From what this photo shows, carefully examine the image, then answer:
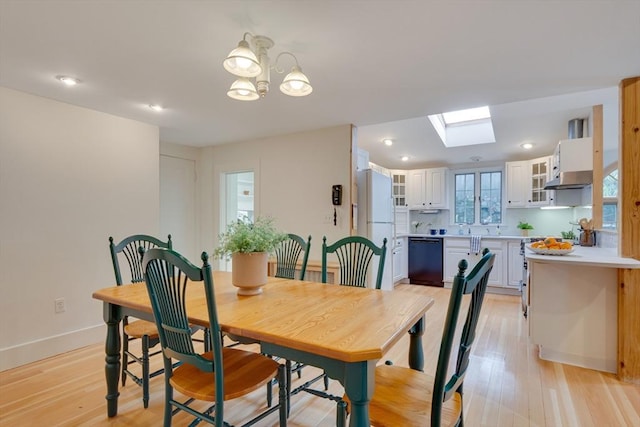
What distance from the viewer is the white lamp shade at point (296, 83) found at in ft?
5.81

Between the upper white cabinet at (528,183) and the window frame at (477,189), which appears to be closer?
the upper white cabinet at (528,183)

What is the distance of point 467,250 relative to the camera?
18.0ft

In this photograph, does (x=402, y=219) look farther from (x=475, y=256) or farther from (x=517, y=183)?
(x=517, y=183)

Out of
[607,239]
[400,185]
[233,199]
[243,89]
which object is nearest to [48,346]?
[233,199]

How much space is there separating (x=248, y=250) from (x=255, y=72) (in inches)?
36.6

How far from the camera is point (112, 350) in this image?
193 cm

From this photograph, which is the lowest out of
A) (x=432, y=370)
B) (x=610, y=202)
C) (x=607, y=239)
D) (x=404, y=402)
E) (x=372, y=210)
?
Answer: (x=432, y=370)

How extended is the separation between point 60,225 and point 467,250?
5.46m

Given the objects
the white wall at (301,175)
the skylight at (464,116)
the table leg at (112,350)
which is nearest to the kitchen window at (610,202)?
the skylight at (464,116)

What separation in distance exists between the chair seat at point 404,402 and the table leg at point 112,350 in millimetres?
1426

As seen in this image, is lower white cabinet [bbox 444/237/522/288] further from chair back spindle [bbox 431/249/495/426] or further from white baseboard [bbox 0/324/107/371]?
white baseboard [bbox 0/324/107/371]

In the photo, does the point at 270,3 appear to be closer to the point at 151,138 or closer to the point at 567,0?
the point at 567,0

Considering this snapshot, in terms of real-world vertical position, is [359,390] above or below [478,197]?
below

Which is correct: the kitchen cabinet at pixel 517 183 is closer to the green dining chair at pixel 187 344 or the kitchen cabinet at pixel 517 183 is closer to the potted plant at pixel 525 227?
the potted plant at pixel 525 227
